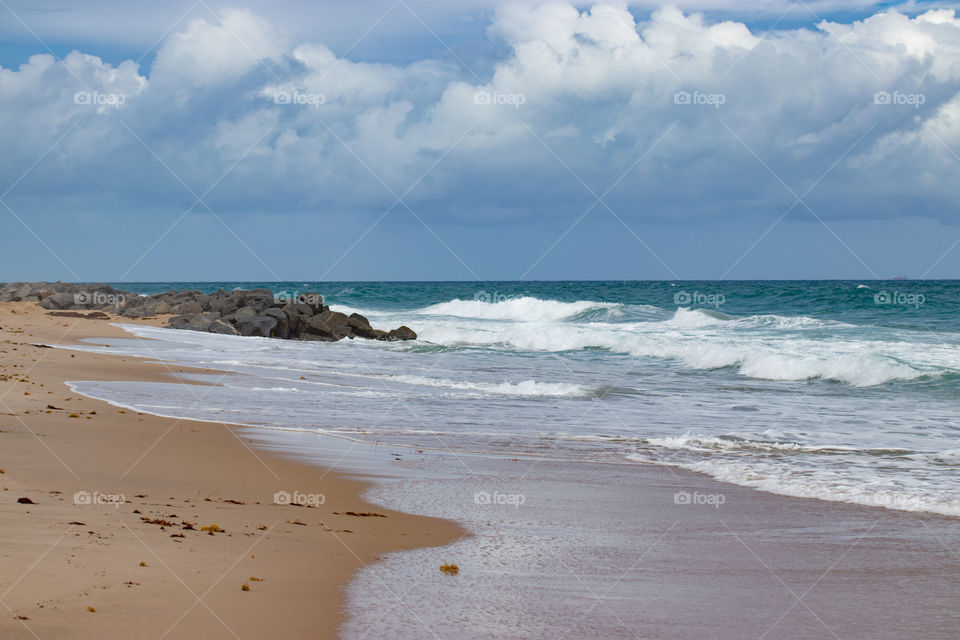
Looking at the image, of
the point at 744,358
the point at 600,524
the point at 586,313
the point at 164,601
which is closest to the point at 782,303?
the point at 586,313

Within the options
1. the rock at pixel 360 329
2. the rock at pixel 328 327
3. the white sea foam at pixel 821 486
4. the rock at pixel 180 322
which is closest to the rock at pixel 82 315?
the rock at pixel 180 322

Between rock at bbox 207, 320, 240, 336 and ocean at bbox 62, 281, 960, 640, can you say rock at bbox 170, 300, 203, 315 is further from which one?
ocean at bbox 62, 281, 960, 640

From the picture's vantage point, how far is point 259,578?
15.3ft

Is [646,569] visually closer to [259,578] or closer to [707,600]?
[707,600]

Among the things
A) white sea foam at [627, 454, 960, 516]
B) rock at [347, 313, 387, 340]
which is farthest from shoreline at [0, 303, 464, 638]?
rock at [347, 313, 387, 340]

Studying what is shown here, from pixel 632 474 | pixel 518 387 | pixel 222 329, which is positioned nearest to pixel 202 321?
pixel 222 329

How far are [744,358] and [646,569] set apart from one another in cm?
1760

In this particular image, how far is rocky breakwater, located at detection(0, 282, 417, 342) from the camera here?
30828 mm

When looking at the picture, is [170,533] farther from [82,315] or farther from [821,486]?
[82,315]

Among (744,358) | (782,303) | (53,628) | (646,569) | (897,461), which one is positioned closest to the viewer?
(53,628)

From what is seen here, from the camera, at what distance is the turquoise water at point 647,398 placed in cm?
954

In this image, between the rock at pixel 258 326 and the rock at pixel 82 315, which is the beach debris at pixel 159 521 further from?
the rock at pixel 82 315

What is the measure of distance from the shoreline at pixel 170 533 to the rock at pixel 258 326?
19925mm

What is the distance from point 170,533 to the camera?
209 inches
